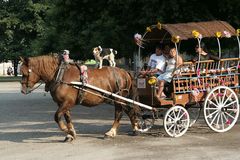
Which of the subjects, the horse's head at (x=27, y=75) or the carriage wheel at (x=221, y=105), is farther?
the carriage wheel at (x=221, y=105)

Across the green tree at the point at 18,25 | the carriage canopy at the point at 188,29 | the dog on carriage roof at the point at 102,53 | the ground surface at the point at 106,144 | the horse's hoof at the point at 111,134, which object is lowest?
the ground surface at the point at 106,144

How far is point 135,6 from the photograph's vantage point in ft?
51.4

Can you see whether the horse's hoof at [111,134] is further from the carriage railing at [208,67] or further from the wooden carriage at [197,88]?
the carriage railing at [208,67]

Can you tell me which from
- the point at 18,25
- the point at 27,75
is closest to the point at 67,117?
the point at 27,75

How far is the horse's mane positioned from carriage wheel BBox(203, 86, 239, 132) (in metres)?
3.70

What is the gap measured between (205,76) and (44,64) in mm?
3897

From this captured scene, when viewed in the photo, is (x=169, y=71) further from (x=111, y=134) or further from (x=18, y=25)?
(x=18, y=25)

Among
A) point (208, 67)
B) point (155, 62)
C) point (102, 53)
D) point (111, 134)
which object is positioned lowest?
point (111, 134)

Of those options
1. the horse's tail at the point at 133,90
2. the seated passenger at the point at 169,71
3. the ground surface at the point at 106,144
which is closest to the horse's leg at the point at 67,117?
the ground surface at the point at 106,144

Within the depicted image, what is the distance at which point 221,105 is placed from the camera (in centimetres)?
1196

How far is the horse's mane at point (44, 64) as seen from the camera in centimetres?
1092

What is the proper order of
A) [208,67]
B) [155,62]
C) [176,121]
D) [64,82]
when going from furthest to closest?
[208,67]
[155,62]
[176,121]
[64,82]

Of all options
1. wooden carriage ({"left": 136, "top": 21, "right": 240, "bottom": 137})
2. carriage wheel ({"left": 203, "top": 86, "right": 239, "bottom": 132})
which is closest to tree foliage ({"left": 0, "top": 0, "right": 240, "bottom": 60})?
wooden carriage ({"left": 136, "top": 21, "right": 240, "bottom": 137})

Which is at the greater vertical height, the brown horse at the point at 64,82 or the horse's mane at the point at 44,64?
the horse's mane at the point at 44,64
